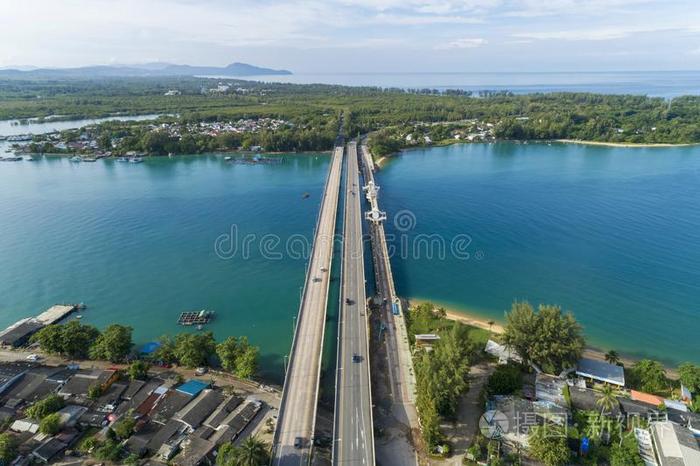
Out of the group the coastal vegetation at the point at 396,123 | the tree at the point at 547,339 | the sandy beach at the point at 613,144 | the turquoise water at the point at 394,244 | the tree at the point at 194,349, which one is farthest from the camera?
the coastal vegetation at the point at 396,123

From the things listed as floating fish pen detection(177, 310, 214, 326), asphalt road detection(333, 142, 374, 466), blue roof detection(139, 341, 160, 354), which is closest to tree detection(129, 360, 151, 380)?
blue roof detection(139, 341, 160, 354)

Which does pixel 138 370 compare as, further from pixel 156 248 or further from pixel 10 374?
pixel 156 248

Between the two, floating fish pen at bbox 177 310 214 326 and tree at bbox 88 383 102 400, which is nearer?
tree at bbox 88 383 102 400

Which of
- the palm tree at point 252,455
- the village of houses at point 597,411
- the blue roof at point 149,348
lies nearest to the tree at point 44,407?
the blue roof at point 149,348

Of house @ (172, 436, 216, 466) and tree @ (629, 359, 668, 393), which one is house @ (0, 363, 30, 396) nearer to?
house @ (172, 436, 216, 466)

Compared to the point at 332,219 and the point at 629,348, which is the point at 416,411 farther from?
the point at 332,219

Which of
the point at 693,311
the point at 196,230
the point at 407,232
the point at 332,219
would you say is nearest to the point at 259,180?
the point at 196,230

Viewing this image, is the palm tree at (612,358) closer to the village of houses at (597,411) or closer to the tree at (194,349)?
the village of houses at (597,411)
